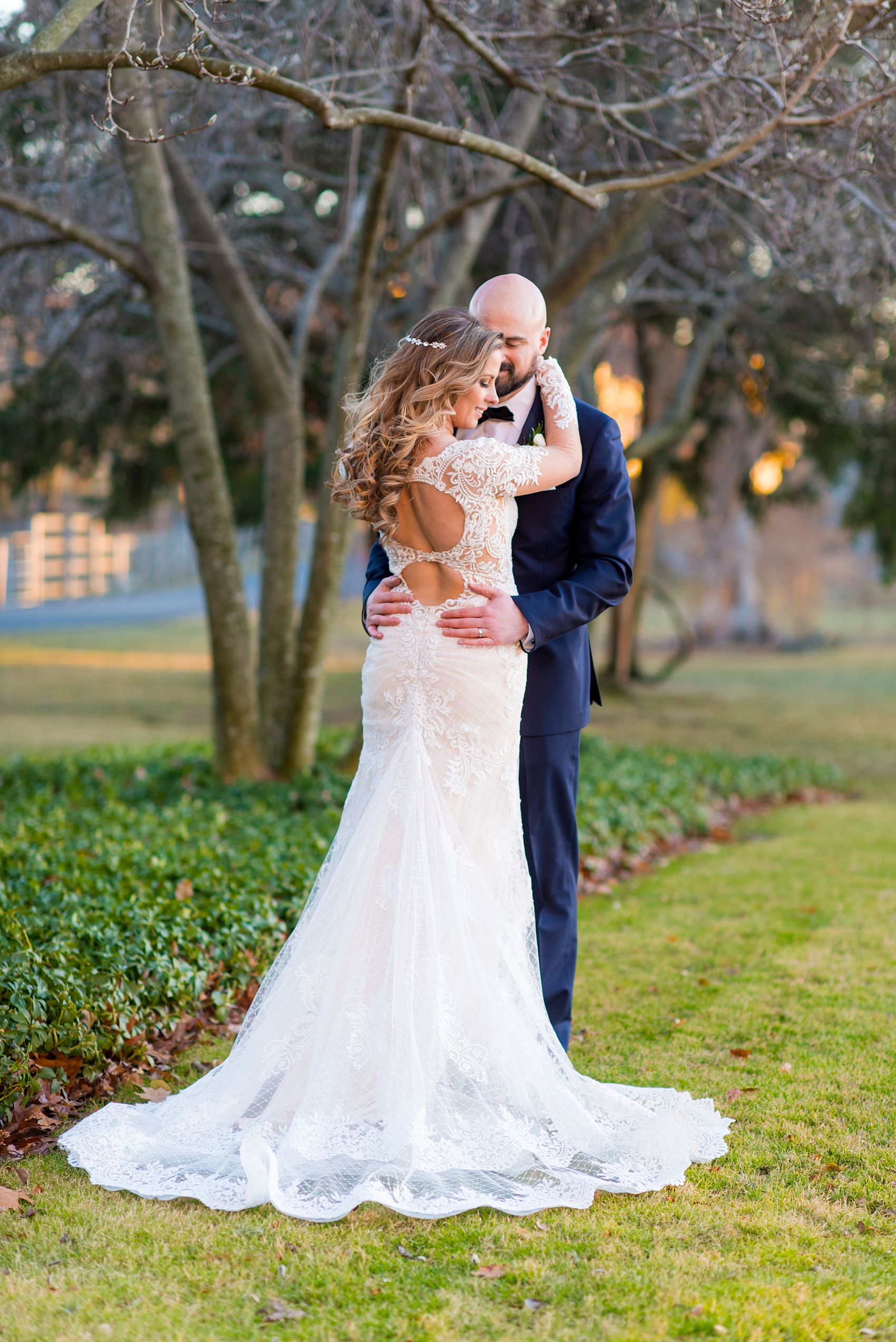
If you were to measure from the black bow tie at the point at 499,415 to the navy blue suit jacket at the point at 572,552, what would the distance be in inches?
2.2

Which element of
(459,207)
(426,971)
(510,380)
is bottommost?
(426,971)

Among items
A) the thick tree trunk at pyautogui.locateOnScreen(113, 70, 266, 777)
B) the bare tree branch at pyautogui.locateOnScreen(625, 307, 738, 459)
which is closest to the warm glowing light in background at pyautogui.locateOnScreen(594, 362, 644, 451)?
the bare tree branch at pyautogui.locateOnScreen(625, 307, 738, 459)

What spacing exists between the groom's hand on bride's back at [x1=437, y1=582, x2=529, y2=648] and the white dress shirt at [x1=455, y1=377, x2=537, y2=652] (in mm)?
495

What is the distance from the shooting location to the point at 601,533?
11.7ft

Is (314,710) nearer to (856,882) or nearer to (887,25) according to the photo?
(856,882)

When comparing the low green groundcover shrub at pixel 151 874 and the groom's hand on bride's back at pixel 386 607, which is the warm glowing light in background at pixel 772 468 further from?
the groom's hand on bride's back at pixel 386 607

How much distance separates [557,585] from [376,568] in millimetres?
588

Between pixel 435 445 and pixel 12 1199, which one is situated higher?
pixel 435 445

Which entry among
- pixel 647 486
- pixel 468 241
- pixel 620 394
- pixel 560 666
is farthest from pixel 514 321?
pixel 620 394

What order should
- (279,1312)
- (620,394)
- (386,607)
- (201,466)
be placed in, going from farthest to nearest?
1. (620,394)
2. (201,466)
3. (386,607)
4. (279,1312)

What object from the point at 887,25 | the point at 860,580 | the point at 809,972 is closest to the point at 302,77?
the point at 887,25

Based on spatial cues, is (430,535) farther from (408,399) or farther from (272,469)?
(272,469)

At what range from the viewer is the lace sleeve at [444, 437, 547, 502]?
3170 mm

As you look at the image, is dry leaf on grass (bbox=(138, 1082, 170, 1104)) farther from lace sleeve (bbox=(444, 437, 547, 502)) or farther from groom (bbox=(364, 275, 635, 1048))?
lace sleeve (bbox=(444, 437, 547, 502))
